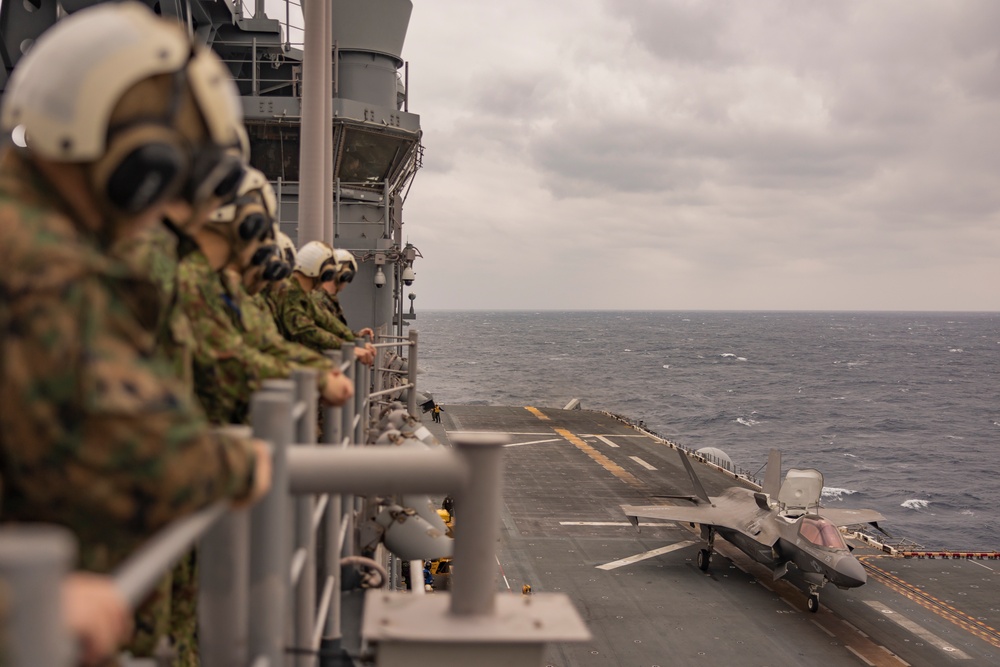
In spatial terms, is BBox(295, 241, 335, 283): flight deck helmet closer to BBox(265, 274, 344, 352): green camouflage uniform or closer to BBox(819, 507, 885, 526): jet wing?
BBox(265, 274, 344, 352): green camouflage uniform

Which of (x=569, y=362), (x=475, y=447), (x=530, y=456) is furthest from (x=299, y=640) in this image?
(x=569, y=362)

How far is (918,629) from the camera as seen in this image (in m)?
23.6

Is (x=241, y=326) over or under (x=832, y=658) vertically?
over

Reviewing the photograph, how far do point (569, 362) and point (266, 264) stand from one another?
136737mm

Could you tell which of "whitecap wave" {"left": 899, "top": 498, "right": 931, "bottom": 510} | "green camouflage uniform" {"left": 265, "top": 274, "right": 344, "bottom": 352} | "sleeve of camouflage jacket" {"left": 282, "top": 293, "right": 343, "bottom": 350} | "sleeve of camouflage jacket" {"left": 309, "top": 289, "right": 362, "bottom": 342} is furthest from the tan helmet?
"whitecap wave" {"left": 899, "top": 498, "right": 931, "bottom": 510}

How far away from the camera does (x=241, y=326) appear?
185 inches

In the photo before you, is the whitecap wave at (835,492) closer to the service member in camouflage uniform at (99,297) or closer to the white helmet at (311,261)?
the white helmet at (311,261)

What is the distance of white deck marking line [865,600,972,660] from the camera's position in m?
22.0

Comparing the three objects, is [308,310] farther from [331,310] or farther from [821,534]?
[821,534]

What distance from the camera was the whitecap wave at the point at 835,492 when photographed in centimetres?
4991

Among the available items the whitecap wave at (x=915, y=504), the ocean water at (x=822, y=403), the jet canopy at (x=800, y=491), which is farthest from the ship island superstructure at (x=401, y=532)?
the ocean water at (x=822, y=403)

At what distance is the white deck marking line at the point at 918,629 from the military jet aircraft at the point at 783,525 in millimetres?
2055

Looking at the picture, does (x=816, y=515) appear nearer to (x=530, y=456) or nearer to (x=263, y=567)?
(x=530, y=456)

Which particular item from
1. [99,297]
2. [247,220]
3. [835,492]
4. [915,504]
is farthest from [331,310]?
[915,504]
